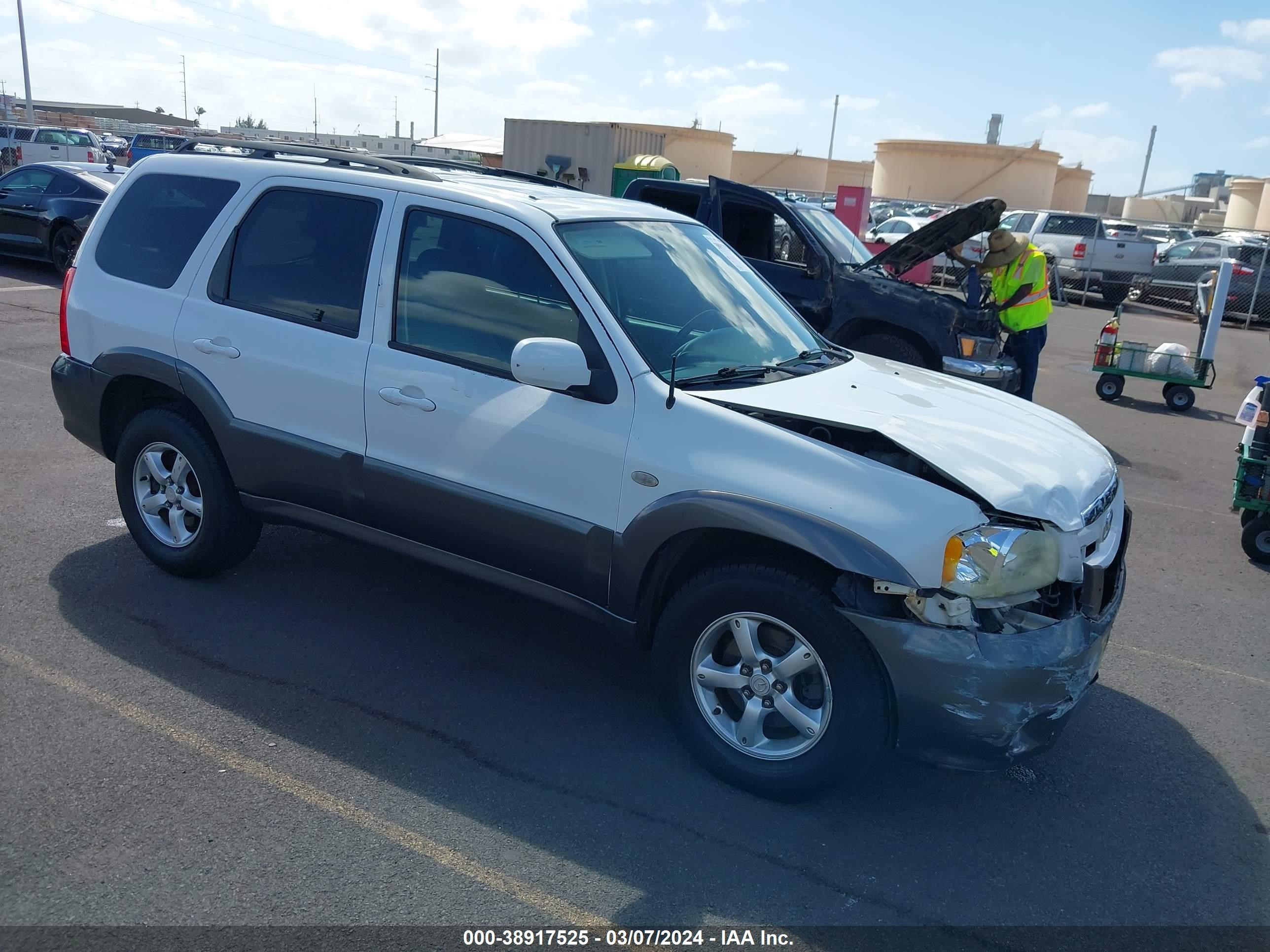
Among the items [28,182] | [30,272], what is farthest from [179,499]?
[30,272]

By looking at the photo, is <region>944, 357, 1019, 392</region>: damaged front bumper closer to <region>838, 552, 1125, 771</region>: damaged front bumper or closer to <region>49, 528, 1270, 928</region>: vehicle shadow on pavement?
<region>49, 528, 1270, 928</region>: vehicle shadow on pavement

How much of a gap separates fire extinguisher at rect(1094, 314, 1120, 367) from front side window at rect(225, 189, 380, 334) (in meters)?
9.82

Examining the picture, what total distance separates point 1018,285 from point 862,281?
4.98 feet

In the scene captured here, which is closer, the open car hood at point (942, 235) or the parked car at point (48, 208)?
the open car hood at point (942, 235)

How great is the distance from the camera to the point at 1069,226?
23.7 m

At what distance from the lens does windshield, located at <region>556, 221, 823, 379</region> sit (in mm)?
3928

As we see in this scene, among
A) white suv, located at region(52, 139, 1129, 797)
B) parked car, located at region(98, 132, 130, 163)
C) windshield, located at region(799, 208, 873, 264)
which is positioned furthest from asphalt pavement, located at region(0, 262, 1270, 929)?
parked car, located at region(98, 132, 130, 163)

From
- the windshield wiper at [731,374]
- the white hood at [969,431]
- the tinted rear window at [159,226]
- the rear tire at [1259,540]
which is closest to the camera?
the white hood at [969,431]

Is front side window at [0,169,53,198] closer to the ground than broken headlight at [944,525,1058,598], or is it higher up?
higher up

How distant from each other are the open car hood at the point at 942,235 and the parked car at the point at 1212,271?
554 inches

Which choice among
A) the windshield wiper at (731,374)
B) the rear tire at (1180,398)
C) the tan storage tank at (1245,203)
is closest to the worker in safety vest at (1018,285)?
the rear tire at (1180,398)

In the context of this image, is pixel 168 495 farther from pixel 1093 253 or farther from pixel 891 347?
pixel 1093 253

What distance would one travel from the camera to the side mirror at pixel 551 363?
3561 mm

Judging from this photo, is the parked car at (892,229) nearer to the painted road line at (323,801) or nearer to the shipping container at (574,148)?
the shipping container at (574,148)
